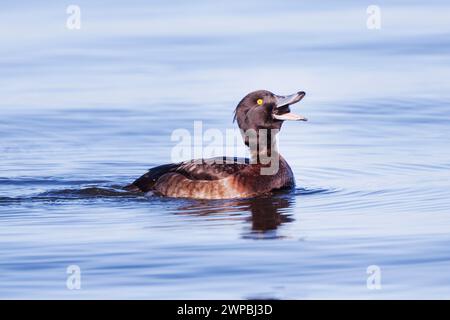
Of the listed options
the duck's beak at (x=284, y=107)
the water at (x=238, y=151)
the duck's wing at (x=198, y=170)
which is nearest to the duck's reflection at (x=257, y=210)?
the water at (x=238, y=151)

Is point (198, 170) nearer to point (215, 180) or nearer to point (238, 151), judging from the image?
point (215, 180)

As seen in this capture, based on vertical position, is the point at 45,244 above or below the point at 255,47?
below

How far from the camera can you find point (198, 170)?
14.1 meters

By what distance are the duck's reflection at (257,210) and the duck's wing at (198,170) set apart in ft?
1.22

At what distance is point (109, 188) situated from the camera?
47.9 feet

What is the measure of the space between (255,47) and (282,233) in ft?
36.6

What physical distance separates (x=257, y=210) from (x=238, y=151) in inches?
130

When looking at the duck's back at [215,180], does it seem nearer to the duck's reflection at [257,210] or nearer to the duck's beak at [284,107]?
the duck's reflection at [257,210]

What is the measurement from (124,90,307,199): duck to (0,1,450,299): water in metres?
0.23

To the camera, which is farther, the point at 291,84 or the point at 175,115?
the point at 291,84

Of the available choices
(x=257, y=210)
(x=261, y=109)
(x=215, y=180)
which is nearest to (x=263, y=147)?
(x=261, y=109)

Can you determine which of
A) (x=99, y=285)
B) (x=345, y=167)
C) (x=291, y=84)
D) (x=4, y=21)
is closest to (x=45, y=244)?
(x=99, y=285)

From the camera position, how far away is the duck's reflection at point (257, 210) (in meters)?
12.2
